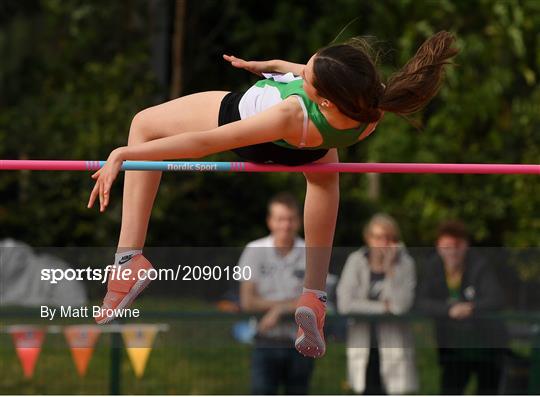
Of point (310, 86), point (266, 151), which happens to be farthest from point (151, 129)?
point (310, 86)

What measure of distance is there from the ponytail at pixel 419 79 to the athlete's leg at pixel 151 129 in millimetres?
680

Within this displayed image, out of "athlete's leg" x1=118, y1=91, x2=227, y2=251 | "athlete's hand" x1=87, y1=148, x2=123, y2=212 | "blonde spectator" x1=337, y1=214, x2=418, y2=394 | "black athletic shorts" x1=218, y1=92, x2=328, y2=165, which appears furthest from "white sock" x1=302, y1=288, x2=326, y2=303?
"blonde spectator" x1=337, y1=214, x2=418, y2=394

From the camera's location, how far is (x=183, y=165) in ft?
15.8

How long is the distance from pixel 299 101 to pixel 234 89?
8.12 meters

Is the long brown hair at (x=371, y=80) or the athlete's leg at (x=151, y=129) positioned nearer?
the long brown hair at (x=371, y=80)

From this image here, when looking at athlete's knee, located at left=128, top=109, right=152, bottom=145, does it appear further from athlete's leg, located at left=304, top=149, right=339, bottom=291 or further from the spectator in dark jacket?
the spectator in dark jacket

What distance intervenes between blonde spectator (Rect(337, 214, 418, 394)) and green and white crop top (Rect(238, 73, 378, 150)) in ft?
5.73

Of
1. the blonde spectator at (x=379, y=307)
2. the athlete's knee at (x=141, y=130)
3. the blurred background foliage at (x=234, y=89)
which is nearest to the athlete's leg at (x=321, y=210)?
the athlete's knee at (x=141, y=130)

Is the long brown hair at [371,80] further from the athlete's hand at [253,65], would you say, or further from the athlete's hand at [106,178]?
the athlete's hand at [106,178]

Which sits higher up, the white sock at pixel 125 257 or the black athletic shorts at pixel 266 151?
the black athletic shorts at pixel 266 151

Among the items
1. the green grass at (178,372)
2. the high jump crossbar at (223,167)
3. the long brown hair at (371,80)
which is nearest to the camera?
the long brown hair at (371,80)

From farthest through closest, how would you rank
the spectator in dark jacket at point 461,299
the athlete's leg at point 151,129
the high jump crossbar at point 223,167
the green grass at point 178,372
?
the green grass at point 178,372
the spectator in dark jacket at point 461,299
the athlete's leg at point 151,129
the high jump crossbar at point 223,167

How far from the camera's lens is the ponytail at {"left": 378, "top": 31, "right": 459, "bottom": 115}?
4688 millimetres

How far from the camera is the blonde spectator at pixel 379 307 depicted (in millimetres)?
6738
